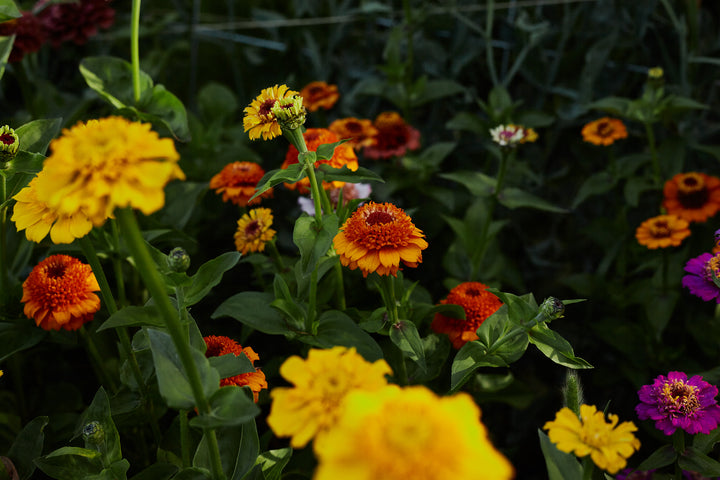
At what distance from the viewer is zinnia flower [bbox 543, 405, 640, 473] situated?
0.50 meters

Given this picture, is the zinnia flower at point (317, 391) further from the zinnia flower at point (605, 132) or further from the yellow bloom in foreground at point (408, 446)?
the zinnia flower at point (605, 132)

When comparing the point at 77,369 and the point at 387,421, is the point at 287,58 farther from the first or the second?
the point at 387,421

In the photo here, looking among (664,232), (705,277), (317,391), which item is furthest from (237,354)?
(664,232)

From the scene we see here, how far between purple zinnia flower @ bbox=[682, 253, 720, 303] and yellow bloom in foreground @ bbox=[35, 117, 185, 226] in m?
0.70

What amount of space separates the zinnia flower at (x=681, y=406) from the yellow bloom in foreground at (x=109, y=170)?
59 cm

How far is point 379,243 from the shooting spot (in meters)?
0.67

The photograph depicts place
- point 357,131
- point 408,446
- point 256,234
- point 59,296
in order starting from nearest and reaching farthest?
point 408,446 < point 59,296 < point 256,234 < point 357,131

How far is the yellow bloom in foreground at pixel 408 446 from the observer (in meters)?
0.33

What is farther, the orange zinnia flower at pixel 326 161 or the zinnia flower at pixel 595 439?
the orange zinnia flower at pixel 326 161

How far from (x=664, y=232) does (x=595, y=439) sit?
2.19 ft

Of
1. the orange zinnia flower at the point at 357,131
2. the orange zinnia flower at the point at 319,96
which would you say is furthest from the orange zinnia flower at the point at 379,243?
the orange zinnia flower at the point at 319,96

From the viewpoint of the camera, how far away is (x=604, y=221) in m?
1.30

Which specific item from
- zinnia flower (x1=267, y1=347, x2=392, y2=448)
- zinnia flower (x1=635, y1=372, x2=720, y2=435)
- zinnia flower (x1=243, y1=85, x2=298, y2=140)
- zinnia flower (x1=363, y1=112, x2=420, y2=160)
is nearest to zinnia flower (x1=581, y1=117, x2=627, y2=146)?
zinnia flower (x1=363, y1=112, x2=420, y2=160)

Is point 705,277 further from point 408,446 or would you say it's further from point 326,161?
point 408,446
